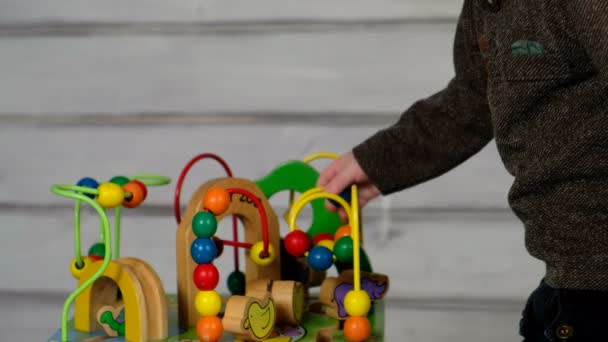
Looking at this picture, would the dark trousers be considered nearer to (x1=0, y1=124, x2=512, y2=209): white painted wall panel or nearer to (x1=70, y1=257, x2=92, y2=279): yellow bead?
(x1=70, y1=257, x2=92, y2=279): yellow bead

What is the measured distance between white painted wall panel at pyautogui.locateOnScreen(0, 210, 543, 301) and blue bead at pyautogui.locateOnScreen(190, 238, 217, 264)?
583mm

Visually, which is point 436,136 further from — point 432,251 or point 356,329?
point 432,251

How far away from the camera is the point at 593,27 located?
2.21 ft

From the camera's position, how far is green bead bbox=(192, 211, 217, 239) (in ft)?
2.50

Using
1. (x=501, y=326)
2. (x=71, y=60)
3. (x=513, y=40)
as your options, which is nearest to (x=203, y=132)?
(x=71, y=60)

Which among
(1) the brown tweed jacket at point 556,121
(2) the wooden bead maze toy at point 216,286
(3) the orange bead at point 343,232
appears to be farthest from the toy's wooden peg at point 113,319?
(1) the brown tweed jacket at point 556,121

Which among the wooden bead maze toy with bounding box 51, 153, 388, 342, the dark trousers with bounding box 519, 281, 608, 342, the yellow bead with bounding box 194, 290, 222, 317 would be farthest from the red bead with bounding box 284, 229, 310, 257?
the dark trousers with bounding box 519, 281, 608, 342

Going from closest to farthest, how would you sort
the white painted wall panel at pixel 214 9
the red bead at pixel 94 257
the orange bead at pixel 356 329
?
1. the orange bead at pixel 356 329
2. the red bead at pixel 94 257
3. the white painted wall panel at pixel 214 9

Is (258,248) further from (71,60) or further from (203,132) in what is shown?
(71,60)

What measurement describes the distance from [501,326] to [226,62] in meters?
0.54

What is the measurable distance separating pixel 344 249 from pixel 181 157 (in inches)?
22.2

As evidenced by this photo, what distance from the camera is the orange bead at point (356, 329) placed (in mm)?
779

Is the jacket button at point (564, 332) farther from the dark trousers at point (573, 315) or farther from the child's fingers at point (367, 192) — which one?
the child's fingers at point (367, 192)

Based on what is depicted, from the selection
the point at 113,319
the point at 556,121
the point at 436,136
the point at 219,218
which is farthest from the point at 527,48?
the point at 113,319
